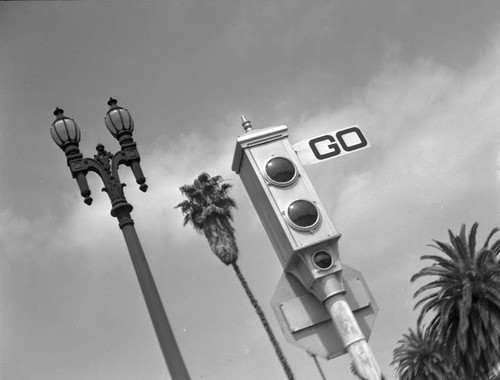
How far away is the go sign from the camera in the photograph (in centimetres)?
595

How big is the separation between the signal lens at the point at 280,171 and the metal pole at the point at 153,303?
1.72 metres

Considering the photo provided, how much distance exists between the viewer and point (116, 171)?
7.45m

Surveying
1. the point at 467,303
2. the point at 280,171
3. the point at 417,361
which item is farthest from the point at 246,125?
the point at 417,361

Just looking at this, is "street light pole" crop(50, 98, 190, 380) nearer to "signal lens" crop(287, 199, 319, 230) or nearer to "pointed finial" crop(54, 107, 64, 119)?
"pointed finial" crop(54, 107, 64, 119)

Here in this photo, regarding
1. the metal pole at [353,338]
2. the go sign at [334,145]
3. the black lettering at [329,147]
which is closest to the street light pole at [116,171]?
the metal pole at [353,338]

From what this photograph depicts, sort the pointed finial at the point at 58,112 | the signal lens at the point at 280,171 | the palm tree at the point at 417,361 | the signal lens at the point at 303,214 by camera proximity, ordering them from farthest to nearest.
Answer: the palm tree at the point at 417,361 < the pointed finial at the point at 58,112 < the signal lens at the point at 280,171 < the signal lens at the point at 303,214

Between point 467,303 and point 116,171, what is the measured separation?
84.3 ft

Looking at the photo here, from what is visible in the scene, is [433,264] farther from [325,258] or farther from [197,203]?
[325,258]

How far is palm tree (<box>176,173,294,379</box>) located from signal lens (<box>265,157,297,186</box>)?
28.0 meters

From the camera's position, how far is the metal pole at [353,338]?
15.9ft

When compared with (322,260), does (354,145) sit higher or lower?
higher

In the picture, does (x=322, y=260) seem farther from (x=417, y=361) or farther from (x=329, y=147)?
Answer: (x=417, y=361)

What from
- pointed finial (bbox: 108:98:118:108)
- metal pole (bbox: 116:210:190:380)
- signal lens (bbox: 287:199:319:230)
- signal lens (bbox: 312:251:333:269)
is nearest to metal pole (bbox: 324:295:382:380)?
signal lens (bbox: 312:251:333:269)

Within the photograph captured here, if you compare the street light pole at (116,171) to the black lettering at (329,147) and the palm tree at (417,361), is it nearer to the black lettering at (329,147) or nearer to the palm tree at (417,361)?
the black lettering at (329,147)
